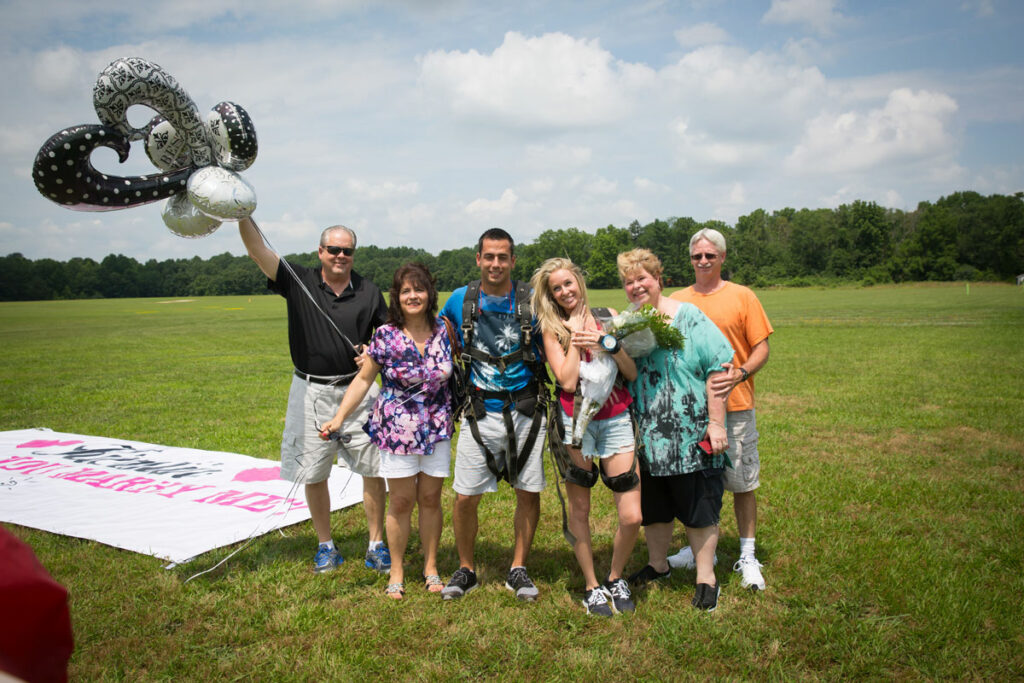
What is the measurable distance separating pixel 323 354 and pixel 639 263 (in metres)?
2.26

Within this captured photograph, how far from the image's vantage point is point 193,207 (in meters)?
3.89

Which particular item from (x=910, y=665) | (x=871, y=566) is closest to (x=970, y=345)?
(x=871, y=566)

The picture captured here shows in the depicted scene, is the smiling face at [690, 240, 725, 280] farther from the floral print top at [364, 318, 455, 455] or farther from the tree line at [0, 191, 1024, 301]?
the tree line at [0, 191, 1024, 301]

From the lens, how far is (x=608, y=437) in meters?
3.76

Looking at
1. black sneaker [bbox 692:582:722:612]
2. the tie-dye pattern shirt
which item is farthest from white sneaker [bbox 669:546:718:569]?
the tie-dye pattern shirt

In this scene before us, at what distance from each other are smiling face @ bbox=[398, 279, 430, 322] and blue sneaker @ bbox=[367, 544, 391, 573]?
1.82m

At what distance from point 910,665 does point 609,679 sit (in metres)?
1.59

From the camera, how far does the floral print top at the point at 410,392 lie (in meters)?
3.99

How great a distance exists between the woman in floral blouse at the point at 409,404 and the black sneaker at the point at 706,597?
1686 millimetres

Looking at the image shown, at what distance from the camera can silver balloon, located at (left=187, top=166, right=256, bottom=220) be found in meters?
3.73

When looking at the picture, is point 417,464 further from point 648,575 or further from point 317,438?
point 648,575

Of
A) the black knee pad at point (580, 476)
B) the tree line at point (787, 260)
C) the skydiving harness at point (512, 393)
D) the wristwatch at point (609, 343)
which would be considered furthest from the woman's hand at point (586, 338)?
the tree line at point (787, 260)

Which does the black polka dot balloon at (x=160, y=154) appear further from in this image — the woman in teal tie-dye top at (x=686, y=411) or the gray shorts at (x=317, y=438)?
the woman in teal tie-dye top at (x=686, y=411)

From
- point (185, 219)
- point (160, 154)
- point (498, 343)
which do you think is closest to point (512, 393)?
point (498, 343)
